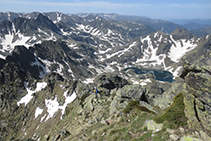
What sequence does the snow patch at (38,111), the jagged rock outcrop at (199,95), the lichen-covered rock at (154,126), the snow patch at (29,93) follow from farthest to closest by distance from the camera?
the snow patch at (29,93) → the snow patch at (38,111) → the lichen-covered rock at (154,126) → the jagged rock outcrop at (199,95)

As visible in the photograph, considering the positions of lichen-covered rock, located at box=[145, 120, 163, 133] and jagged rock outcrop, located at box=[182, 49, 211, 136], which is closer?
jagged rock outcrop, located at box=[182, 49, 211, 136]

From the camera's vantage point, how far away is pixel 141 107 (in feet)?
78.0

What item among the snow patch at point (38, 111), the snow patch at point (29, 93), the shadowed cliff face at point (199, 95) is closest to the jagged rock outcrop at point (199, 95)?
the shadowed cliff face at point (199, 95)

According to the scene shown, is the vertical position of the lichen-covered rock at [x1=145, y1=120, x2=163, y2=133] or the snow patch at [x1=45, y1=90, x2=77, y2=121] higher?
the lichen-covered rock at [x1=145, y1=120, x2=163, y2=133]

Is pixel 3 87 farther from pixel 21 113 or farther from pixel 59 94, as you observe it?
pixel 59 94

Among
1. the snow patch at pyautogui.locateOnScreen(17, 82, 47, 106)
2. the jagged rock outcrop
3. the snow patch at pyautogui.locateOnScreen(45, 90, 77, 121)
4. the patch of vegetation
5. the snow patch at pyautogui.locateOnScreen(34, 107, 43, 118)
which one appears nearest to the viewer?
the jagged rock outcrop

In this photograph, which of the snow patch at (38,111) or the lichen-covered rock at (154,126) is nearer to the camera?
the lichen-covered rock at (154,126)

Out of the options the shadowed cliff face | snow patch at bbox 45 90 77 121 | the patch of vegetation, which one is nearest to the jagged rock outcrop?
the shadowed cliff face

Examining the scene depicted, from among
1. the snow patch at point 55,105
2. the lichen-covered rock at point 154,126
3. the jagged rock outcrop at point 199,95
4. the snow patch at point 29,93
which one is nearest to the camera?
the jagged rock outcrop at point 199,95

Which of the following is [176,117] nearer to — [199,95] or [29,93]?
[199,95]

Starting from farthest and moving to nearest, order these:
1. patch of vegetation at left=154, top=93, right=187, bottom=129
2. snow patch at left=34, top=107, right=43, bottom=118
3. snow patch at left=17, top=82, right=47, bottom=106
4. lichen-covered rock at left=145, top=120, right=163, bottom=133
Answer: snow patch at left=17, top=82, right=47, bottom=106, snow patch at left=34, top=107, right=43, bottom=118, lichen-covered rock at left=145, top=120, right=163, bottom=133, patch of vegetation at left=154, top=93, right=187, bottom=129

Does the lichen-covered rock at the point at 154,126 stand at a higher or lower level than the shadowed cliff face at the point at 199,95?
lower

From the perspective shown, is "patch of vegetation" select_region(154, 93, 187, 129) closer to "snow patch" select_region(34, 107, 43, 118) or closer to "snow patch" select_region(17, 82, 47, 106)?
"snow patch" select_region(34, 107, 43, 118)

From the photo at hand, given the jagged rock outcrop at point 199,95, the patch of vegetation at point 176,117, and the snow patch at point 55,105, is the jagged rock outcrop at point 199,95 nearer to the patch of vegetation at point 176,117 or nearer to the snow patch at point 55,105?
the patch of vegetation at point 176,117
